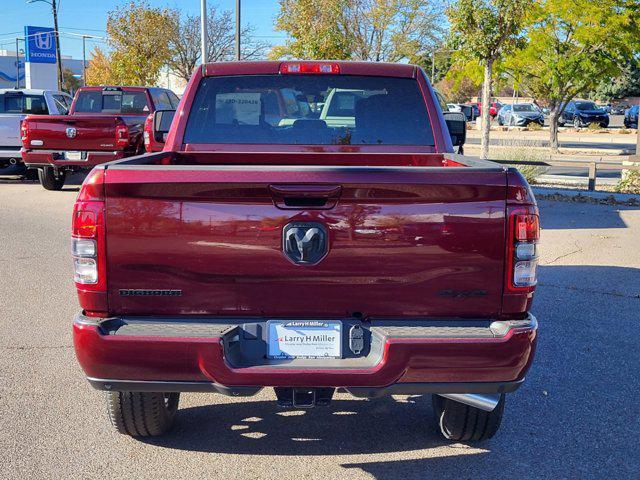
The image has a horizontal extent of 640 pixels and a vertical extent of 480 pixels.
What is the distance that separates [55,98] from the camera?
19953 millimetres

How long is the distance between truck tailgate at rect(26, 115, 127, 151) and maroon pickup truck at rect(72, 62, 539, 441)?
39.4 feet

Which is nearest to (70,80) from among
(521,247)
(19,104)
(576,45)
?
(576,45)

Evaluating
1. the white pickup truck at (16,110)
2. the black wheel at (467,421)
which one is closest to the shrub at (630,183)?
the white pickup truck at (16,110)

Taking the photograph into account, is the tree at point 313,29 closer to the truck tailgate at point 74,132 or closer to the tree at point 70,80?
the truck tailgate at point 74,132

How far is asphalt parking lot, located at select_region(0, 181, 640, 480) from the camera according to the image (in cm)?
413

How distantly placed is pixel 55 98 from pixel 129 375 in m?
17.8

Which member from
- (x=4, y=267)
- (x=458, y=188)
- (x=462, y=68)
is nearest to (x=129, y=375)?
(x=458, y=188)

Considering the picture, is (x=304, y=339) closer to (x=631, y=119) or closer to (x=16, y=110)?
(x=16, y=110)

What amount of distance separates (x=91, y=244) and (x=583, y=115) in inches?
1913

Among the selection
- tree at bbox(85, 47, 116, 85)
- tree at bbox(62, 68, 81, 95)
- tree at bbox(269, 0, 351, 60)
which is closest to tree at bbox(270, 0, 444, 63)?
tree at bbox(269, 0, 351, 60)

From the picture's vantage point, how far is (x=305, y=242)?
347 centimetres

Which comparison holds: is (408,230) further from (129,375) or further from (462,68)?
(462,68)

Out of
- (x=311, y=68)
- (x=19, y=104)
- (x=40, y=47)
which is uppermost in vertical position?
(x=40, y=47)

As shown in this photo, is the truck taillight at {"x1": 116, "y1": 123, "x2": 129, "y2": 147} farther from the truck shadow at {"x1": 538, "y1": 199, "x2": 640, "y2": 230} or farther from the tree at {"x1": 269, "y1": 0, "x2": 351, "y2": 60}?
the tree at {"x1": 269, "y1": 0, "x2": 351, "y2": 60}
